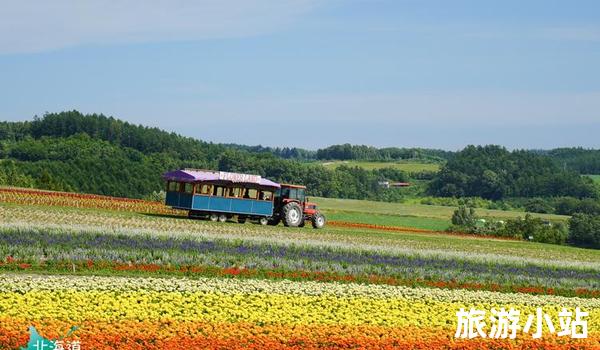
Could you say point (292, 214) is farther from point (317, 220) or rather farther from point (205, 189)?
point (205, 189)

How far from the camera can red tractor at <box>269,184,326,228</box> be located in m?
52.4

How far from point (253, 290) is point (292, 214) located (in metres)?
29.4

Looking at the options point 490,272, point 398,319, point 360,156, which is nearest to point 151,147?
point 360,156

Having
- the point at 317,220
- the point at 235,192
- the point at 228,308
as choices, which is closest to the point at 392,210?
the point at 317,220

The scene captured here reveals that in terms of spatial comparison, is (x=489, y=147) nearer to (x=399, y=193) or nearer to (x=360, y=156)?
(x=399, y=193)

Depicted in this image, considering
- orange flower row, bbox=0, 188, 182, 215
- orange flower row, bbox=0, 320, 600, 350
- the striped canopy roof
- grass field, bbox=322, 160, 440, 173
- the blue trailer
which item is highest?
grass field, bbox=322, 160, 440, 173

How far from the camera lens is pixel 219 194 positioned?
50469 mm

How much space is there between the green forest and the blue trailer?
2899 cm

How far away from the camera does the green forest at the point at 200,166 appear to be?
8775 cm

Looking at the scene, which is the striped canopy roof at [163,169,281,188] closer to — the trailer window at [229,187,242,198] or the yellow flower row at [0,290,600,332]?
the trailer window at [229,187,242,198]

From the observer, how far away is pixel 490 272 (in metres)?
34.0

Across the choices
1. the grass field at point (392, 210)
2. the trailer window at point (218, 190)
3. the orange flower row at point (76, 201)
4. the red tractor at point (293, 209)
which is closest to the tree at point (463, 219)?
the grass field at point (392, 210)

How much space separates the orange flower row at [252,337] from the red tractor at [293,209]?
33.1m

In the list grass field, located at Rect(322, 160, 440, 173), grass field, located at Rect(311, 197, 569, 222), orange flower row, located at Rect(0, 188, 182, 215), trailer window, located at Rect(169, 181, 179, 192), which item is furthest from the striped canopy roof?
grass field, located at Rect(322, 160, 440, 173)
